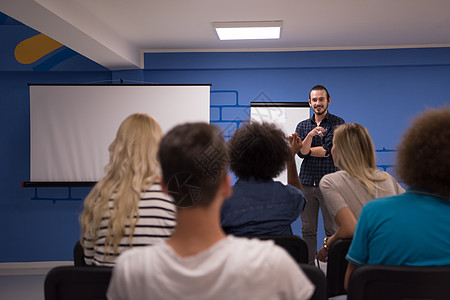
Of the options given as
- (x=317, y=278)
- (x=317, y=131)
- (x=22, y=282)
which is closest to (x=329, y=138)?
(x=317, y=131)

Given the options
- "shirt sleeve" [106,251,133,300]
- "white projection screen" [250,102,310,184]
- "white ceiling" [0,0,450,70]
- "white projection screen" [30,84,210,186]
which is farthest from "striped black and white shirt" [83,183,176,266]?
"white projection screen" [250,102,310,184]

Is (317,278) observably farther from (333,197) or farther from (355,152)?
(355,152)

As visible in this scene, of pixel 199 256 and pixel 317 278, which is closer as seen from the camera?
pixel 199 256

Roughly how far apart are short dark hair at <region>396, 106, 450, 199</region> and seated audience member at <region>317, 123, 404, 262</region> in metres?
0.57

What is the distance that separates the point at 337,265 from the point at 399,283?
591 mm

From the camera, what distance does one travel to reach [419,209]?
1.04m

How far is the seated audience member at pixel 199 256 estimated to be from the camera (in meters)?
0.62

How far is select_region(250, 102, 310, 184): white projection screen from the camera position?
4.16 meters

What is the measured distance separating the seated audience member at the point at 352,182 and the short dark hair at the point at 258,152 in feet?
1.01

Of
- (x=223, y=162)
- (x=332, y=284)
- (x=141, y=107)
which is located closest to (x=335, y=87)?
(x=141, y=107)

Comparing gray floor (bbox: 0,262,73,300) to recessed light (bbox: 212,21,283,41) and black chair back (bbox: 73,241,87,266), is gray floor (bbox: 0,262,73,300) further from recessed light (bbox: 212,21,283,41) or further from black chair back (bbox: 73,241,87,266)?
recessed light (bbox: 212,21,283,41)

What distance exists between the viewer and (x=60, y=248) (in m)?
4.18

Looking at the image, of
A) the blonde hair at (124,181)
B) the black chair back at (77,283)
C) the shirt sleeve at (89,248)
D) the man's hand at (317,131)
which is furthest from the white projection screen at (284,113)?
the black chair back at (77,283)

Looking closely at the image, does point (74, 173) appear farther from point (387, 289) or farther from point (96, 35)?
point (387, 289)
